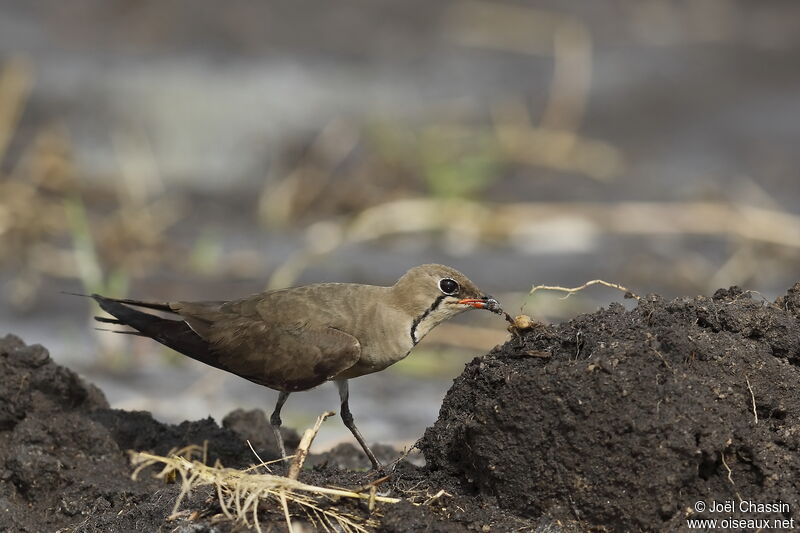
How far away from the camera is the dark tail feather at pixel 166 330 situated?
5.63m

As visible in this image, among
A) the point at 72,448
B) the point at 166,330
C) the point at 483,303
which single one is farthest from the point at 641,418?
the point at 166,330

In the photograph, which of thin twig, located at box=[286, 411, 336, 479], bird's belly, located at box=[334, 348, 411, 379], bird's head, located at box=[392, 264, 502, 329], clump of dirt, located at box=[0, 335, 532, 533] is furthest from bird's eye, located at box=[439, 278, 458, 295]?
thin twig, located at box=[286, 411, 336, 479]

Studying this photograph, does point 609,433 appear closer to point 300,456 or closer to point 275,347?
point 300,456

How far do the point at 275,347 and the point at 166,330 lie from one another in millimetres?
606

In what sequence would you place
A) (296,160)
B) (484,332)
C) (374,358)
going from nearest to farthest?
(374,358), (484,332), (296,160)

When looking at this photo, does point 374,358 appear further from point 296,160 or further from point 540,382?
point 296,160

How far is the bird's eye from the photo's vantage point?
216 inches

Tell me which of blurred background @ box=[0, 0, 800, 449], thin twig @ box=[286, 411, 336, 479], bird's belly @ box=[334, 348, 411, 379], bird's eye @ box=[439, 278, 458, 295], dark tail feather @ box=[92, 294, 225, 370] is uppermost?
blurred background @ box=[0, 0, 800, 449]

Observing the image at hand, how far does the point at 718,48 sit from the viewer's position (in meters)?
14.2

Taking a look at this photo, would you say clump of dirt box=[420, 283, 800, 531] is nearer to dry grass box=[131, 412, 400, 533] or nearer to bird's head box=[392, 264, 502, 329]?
dry grass box=[131, 412, 400, 533]

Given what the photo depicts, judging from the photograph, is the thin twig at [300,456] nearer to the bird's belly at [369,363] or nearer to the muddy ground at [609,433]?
the muddy ground at [609,433]

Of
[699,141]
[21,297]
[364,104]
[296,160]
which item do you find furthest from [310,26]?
[21,297]

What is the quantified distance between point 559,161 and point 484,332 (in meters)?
3.87

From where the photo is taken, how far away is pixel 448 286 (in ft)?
18.0
